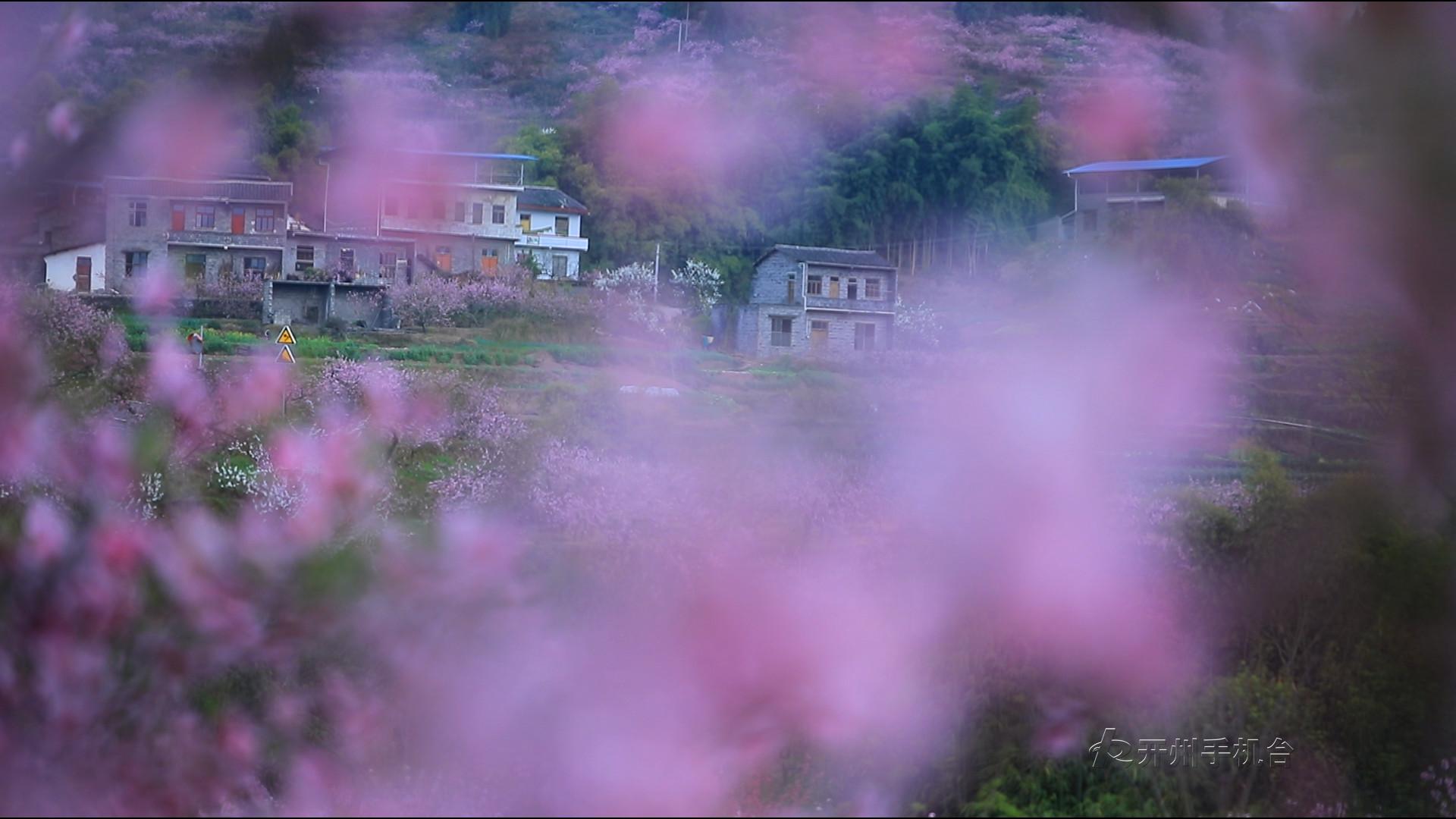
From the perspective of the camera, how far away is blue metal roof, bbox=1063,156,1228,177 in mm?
5348

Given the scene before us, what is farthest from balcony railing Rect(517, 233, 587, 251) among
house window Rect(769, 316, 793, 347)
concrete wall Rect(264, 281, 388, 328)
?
house window Rect(769, 316, 793, 347)

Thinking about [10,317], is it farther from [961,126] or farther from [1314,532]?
[1314,532]

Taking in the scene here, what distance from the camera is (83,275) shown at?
474 centimetres

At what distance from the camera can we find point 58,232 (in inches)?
189

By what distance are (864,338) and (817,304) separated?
0.24 m

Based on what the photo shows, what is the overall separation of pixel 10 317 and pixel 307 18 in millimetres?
1597

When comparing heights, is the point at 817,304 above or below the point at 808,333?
above

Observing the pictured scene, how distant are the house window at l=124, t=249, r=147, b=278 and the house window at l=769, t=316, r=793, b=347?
238cm

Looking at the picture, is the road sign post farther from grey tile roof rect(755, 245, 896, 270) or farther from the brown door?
grey tile roof rect(755, 245, 896, 270)

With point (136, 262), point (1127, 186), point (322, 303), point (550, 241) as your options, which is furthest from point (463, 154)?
point (1127, 186)

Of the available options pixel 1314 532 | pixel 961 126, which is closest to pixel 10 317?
pixel 961 126

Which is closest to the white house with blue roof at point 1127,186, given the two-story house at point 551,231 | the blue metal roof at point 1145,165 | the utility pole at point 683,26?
the blue metal roof at point 1145,165

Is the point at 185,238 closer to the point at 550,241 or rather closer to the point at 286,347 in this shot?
the point at 286,347

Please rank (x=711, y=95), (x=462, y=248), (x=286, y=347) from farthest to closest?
(x=711, y=95)
(x=462, y=248)
(x=286, y=347)
